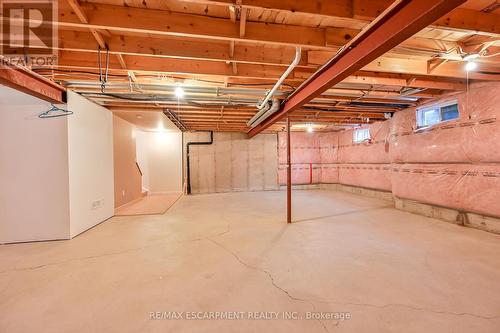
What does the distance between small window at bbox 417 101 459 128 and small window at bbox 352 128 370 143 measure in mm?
2227

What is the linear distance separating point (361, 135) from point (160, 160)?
23.2 feet

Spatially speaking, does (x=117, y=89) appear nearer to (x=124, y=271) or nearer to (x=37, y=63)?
(x=37, y=63)

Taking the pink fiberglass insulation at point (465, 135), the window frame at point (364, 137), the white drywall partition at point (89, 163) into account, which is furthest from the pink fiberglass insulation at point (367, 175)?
the white drywall partition at point (89, 163)

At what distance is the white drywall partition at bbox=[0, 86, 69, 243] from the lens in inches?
115

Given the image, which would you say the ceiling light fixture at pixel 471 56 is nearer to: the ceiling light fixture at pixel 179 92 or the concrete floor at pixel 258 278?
the concrete floor at pixel 258 278

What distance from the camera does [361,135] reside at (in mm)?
6984

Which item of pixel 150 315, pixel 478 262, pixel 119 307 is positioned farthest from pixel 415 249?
pixel 119 307

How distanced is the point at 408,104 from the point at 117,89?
5.48m

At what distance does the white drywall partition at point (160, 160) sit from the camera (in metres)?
7.46

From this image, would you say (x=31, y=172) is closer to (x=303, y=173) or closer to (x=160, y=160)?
(x=160, y=160)

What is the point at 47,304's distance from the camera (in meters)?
1.67

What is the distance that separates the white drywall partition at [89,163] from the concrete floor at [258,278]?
42 centimetres

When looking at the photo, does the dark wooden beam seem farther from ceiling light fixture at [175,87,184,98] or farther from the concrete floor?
the concrete floor

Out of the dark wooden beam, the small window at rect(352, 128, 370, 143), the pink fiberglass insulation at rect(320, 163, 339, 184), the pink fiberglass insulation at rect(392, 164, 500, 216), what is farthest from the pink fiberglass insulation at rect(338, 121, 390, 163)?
the dark wooden beam
